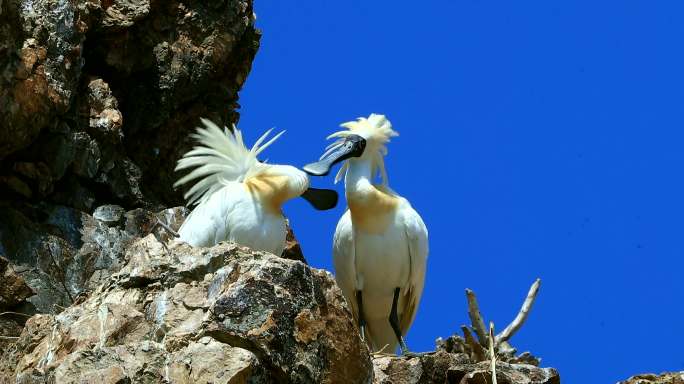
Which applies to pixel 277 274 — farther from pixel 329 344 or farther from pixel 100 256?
pixel 100 256

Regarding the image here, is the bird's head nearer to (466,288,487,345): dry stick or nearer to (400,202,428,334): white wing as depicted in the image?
(400,202,428,334): white wing

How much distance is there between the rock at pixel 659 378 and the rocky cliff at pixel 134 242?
0.67 meters

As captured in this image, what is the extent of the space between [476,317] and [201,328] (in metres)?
3.99

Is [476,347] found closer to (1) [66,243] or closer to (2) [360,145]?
(2) [360,145]

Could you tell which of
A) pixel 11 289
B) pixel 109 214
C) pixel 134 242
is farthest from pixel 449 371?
pixel 109 214

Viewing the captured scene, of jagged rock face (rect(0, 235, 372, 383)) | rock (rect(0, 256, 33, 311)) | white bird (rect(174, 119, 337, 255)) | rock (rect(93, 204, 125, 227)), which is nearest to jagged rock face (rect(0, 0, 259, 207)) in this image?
rock (rect(93, 204, 125, 227))

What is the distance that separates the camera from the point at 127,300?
890 centimetres

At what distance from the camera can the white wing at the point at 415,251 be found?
13680mm

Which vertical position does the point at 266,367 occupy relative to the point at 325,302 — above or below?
below

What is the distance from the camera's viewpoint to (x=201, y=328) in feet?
27.3

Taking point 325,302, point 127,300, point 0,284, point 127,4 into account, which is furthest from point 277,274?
point 127,4

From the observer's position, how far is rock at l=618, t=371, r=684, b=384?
1029cm

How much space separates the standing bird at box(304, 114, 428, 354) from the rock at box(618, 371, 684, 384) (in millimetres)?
3379

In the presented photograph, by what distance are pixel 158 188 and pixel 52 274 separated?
8.15 feet
